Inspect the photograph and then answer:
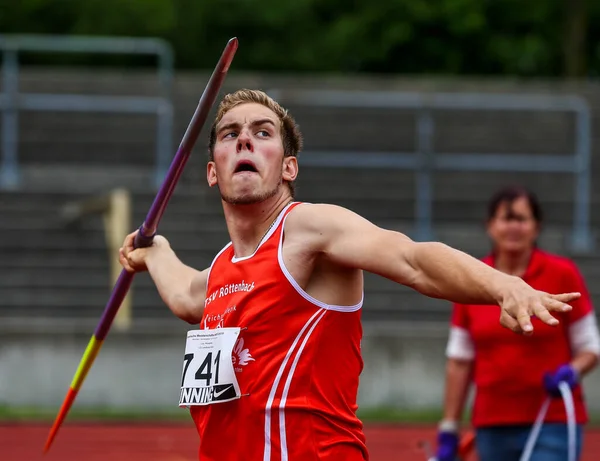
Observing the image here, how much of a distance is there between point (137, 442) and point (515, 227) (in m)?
5.81

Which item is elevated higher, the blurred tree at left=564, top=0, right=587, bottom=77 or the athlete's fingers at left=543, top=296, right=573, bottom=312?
the blurred tree at left=564, top=0, right=587, bottom=77

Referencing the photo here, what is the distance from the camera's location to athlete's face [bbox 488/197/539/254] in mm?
6953

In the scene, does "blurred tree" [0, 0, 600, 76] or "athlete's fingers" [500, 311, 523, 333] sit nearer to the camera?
"athlete's fingers" [500, 311, 523, 333]

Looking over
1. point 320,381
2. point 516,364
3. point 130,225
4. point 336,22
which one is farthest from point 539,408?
point 336,22

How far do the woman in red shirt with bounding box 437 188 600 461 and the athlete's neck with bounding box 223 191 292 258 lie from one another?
238 cm

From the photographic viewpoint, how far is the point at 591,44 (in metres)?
27.1

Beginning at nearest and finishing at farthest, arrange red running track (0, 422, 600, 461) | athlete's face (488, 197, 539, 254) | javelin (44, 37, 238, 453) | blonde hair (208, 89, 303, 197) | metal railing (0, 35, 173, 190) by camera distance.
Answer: javelin (44, 37, 238, 453) < blonde hair (208, 89, 303, 197) < athlete's face (488, 197, 539, 254) < red running track (0, 422, 600, 461) < metal railing (0, 35, 173, 190)

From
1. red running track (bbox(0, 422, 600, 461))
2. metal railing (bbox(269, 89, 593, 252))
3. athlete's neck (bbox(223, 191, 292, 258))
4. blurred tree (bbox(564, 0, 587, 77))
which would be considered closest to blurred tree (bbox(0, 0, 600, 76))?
blurred tree (bbox(564, 0, 587, 77))

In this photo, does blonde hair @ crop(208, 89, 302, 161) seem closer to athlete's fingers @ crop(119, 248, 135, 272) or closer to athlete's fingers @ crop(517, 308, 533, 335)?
→ athlete's fingers @ crop(119, 248, 135, 272)

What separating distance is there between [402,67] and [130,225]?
39.0 ft

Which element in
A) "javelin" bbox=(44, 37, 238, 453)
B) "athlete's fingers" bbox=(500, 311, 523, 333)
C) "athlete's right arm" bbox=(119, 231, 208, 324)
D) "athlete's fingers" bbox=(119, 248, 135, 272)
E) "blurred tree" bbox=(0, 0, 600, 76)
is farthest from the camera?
"blurred tree" bbox=(0, 0, 600, 76)

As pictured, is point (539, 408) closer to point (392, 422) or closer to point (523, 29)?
point (392, 422)

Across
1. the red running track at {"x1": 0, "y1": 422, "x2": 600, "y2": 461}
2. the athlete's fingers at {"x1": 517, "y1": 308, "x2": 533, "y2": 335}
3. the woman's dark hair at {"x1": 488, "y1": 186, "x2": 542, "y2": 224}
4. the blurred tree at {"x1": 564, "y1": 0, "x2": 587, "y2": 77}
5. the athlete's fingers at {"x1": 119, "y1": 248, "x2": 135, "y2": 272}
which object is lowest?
the red running track at {"x1": 0, "y1": 422, "x2": 600, "y2": 461}

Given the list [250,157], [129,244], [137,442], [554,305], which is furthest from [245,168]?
[137,442]
